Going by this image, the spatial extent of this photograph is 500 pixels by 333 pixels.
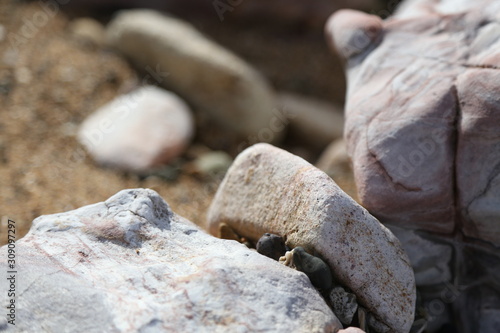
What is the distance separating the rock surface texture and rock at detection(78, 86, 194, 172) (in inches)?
86.5

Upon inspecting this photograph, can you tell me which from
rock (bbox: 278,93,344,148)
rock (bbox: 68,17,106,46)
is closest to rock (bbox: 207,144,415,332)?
rock (bbox: 278,93,344,148)

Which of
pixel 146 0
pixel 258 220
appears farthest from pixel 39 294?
pixel 146 0

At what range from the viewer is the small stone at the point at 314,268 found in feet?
7.62

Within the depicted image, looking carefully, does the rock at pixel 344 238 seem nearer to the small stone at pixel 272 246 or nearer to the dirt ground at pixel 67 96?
the small stone at pixel 272 246

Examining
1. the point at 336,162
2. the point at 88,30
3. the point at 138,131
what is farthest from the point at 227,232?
the point at 88,30

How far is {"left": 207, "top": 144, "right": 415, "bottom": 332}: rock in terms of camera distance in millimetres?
2375

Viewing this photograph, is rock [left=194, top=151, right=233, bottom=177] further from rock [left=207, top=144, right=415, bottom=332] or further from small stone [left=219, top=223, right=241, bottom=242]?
rock [left=207, top=144, right=415, bottom=332]

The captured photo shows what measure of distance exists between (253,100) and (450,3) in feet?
7.44

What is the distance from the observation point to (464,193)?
2.67m

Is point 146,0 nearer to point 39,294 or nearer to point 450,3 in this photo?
point 450,3

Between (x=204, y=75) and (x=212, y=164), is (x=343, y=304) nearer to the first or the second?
(x=212, y=164)

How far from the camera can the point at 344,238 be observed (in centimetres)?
238

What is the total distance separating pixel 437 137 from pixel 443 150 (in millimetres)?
68

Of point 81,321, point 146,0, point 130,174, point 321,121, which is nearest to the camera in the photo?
point 81,321
